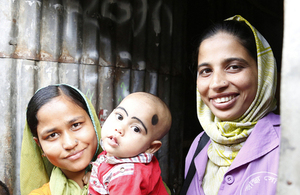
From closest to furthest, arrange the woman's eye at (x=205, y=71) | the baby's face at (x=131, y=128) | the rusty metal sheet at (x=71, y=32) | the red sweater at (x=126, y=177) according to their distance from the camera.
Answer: the red sweater at (x=126, y=177) < the baby's face at (x=131, y=128) < the woman's eye at (x=205, y=71) < the rusty metal sheet at (x=71, y=32)

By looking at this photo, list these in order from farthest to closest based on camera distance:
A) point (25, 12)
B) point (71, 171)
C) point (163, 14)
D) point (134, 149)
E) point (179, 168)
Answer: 1. point (179, 168)
2. point (163, 14)
3. point (25, 12)
4. point (71, 171)
5. point (134, 149)

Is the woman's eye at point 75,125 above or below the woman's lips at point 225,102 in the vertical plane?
below

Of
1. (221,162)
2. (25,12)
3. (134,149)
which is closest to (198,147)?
(221,162)

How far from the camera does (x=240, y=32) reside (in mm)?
1529

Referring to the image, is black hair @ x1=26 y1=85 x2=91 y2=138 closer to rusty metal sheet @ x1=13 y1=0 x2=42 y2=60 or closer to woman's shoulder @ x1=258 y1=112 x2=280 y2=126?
rusty metal sheet @ x1=13 y1=0 x2=42 y2=60

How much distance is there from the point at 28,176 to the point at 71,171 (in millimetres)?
368


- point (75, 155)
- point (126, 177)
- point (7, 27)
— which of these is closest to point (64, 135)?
point (75, 155)

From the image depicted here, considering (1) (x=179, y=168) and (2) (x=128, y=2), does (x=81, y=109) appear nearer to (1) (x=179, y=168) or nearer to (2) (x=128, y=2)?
(2) (x=128, y=2)

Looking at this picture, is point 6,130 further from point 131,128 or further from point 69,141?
point 131,128

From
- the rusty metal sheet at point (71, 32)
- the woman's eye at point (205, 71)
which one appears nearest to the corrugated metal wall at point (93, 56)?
the rusty metal sheet at point (71, 32)

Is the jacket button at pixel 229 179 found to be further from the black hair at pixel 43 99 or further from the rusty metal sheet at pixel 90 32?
the rusty metal sheet at pixel 90 32

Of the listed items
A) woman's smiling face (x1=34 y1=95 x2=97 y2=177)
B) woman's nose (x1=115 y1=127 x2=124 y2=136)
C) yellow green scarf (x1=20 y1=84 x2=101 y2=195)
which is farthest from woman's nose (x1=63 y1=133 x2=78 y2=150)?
woman's nose (x1=115 y1=127 x2=124 y2=136)

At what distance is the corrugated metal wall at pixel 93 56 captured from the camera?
2.09 m

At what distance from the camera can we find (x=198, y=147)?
1.95 metres
